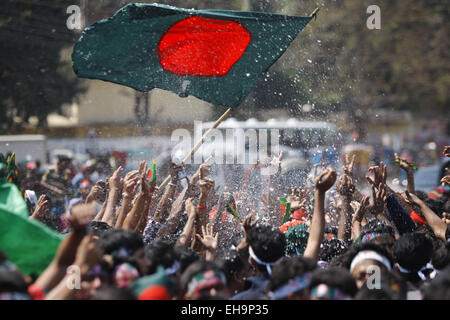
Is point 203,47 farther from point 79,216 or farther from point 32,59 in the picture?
point 32,59

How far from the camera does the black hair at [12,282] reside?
2.41 metres

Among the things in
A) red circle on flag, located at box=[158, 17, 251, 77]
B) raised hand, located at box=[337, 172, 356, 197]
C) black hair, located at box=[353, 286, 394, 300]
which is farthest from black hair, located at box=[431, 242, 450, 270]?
red circle on flag, located at box=[158, 17, 251, 77]

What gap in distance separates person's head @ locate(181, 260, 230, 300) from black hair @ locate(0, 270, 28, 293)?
775 millimetres

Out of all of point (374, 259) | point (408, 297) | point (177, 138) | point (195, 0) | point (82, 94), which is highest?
point (195, 0)

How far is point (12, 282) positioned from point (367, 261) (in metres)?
1.82

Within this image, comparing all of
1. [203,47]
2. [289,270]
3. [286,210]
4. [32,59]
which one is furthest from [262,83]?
[289,270]

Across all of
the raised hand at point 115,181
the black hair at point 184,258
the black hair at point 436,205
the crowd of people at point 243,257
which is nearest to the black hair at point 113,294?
the crowd of people at point 243,257

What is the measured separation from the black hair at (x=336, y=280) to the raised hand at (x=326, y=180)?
0.64 meters

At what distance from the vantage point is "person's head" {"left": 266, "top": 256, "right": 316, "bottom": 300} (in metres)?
2.82

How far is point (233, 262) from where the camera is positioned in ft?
11.0

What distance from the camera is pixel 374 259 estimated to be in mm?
3174

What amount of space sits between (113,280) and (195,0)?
38.1 feet
